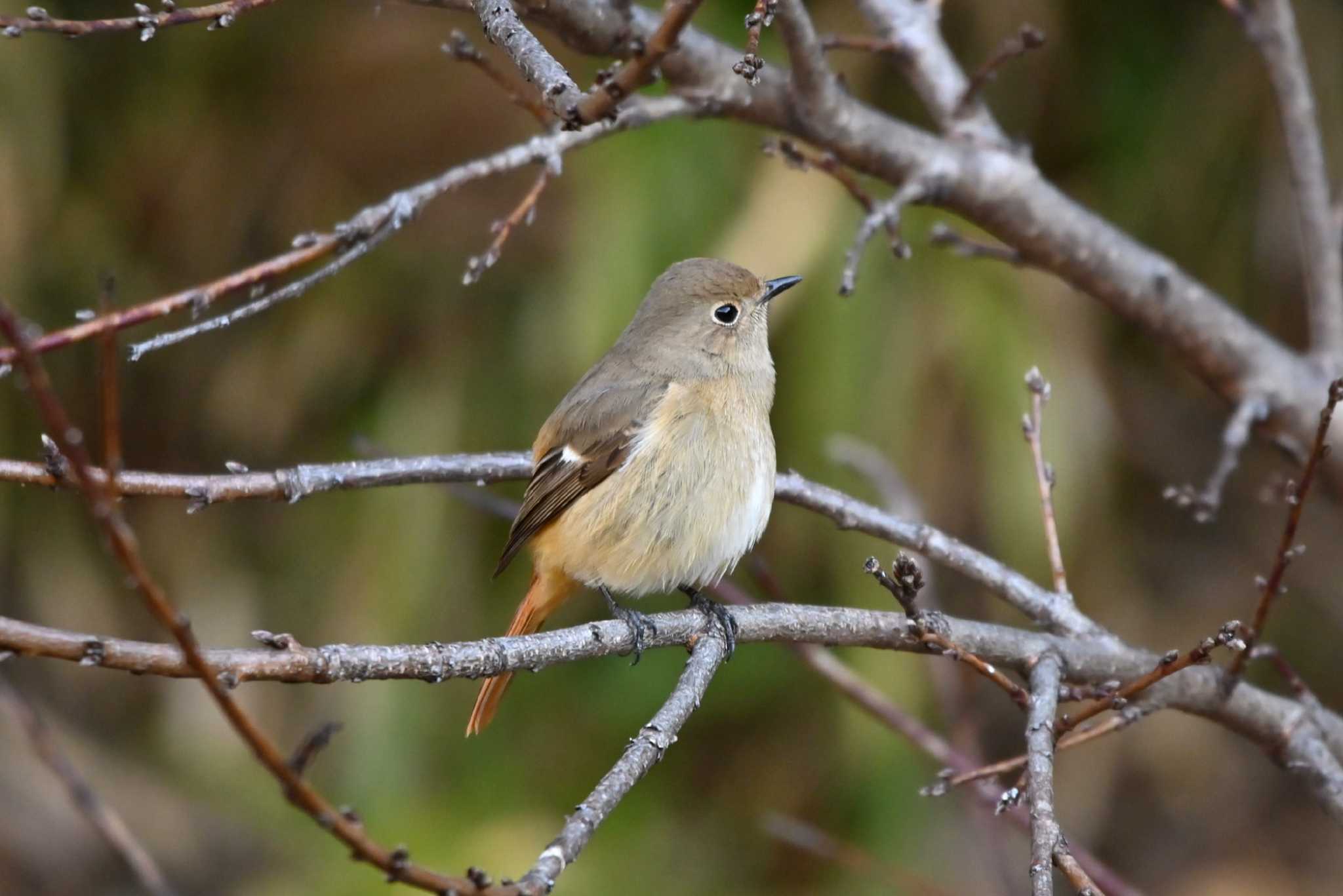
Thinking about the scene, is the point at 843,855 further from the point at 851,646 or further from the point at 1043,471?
the point at 1043,471

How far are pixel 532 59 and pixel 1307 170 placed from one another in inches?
87.1

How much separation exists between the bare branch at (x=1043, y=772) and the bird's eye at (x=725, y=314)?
1483 mm

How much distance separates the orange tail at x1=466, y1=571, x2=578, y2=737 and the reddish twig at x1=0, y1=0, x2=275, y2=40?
160 cm

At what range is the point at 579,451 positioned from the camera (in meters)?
→ 3.33

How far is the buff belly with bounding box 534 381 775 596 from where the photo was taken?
3.13 metres

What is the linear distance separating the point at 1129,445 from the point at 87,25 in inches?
164

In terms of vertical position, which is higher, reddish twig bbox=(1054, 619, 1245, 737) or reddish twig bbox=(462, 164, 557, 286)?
reddish twig bbox=(462, 164, 557, 286)

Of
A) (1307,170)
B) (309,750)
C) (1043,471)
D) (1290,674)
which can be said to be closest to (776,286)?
(1043,471)

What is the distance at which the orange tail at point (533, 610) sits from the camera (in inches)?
129

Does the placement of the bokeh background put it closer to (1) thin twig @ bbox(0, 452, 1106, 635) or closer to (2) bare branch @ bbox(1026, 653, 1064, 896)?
(1) thin twig @ bbox(0, 452, 1106, 635)

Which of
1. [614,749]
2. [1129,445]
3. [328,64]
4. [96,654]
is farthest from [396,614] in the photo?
[96,654]

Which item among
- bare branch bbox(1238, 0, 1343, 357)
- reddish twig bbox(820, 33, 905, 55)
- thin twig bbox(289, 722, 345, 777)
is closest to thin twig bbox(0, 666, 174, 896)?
thin twig bbox(289, 722, 345, 777)

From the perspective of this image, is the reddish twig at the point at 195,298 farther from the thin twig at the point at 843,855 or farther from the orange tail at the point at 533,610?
the thin twig at the point at 843,855

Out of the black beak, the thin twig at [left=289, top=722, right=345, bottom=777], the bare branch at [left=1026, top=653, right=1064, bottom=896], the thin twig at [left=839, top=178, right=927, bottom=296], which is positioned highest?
the black beak
